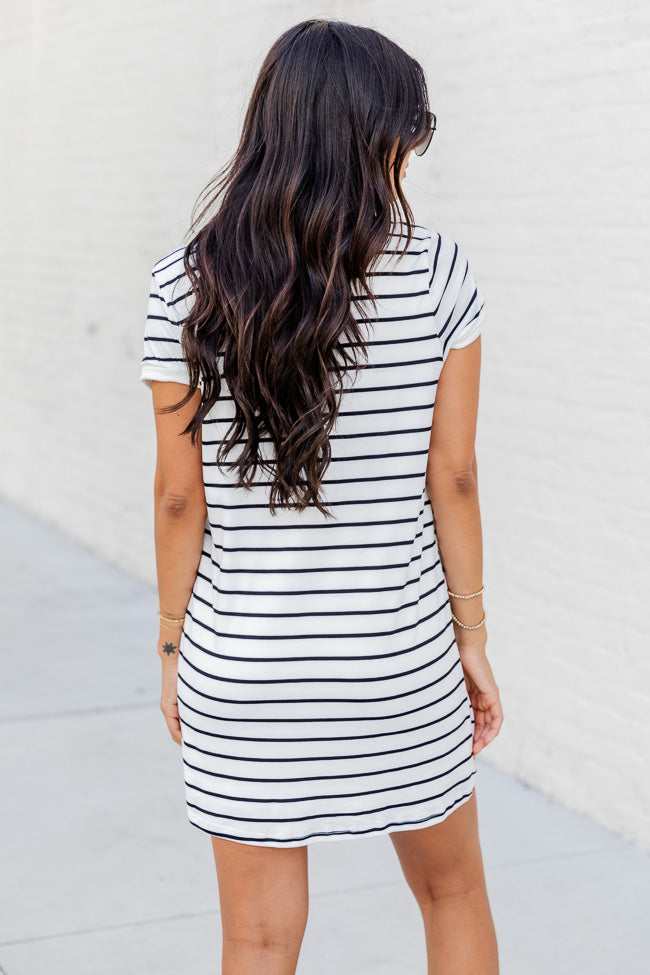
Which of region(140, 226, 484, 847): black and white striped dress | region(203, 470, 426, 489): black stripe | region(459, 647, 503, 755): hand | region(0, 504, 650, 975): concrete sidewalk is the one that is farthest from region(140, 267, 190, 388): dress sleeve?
region(0, 504, 650, 975): concrete sidewalk

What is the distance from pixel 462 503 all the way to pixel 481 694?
12.7 inches

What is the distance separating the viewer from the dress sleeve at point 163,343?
164cm

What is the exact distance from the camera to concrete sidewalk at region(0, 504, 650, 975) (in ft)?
9.05

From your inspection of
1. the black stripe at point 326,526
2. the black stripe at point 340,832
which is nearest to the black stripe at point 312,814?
the black stripe at point 340,832

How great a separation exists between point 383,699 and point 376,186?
68 centimetres

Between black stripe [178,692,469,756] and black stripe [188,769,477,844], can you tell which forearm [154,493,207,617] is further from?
black stripe [188,769,477,844]

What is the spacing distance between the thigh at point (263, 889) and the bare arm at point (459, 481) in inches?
16.5

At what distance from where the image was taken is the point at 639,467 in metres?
3.21

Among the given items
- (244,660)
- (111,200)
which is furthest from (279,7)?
(244,660)

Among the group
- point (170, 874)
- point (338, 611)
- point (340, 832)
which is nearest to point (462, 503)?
point (338, 611)

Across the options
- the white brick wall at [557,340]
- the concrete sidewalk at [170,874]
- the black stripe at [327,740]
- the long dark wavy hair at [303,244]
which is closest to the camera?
the long dark wavy hair at [303,244]

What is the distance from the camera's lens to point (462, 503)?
1792 millimetres

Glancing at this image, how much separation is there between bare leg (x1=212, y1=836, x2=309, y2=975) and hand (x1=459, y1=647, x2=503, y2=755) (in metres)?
0.33

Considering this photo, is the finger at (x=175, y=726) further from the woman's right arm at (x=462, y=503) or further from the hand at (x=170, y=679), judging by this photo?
the woman's right arm at (x=462, y=503)
